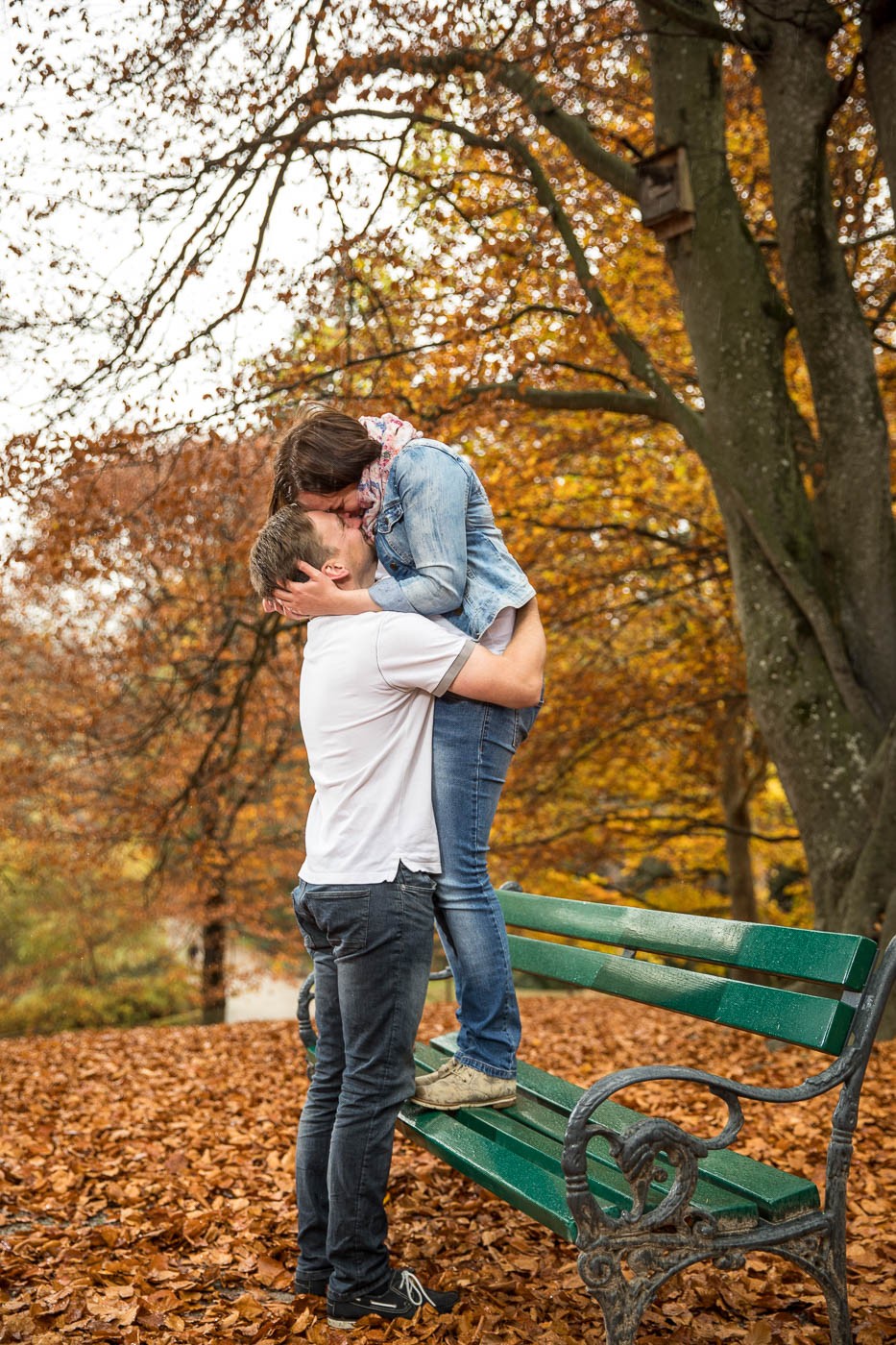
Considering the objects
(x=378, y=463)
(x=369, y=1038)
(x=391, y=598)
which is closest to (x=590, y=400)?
(x=378, y=463)

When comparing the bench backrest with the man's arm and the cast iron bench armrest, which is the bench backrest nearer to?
the cast iron bench armrest

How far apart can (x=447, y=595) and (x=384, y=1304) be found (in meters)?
1.73

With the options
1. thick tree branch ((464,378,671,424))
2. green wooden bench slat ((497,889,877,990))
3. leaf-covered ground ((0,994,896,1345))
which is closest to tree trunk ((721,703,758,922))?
thick tree branch ((464,378,671,424))

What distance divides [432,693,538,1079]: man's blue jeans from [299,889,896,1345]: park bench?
1.35 ft

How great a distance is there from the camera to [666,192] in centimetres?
710

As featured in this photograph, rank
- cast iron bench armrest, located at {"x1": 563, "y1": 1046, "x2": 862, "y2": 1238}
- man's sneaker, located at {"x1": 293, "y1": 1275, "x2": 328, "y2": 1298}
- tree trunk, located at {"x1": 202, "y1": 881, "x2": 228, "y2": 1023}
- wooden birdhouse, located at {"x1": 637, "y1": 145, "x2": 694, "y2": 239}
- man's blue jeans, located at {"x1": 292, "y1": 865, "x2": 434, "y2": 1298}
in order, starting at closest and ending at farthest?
cast iron bench armrest, located at {"x1": 563, "y1": 1046, "x2": 862, "y2": 1238} → man's blue jeans, located at {"x1": 292, "y1": 865, "x2": 434, "y2": 1298} → man's sneaker, located at {"x1": 293, "y1": 1275, "x2": 328, "y2": 1298} → wooden birdhouse, located at {"x1": 637, "y1": 145, "x2": 694, "y2": 239} → tree trunk, located at {"x1": 202, "y1": 881, "x2": 228, "y2": 1023}

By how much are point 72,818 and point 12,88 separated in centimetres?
883

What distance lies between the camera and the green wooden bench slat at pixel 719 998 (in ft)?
7.71

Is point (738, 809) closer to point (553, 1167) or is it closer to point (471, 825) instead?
point (471, 825)

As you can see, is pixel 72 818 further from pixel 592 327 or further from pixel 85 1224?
pixel 85 1224

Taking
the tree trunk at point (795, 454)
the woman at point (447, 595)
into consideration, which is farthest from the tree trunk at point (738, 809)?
the woman at point (447, 595)

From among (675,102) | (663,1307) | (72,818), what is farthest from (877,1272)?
(72,818)

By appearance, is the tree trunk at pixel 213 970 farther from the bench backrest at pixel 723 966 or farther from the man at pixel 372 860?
the man at pixel 372 860

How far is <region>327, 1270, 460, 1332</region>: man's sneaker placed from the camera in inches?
106
